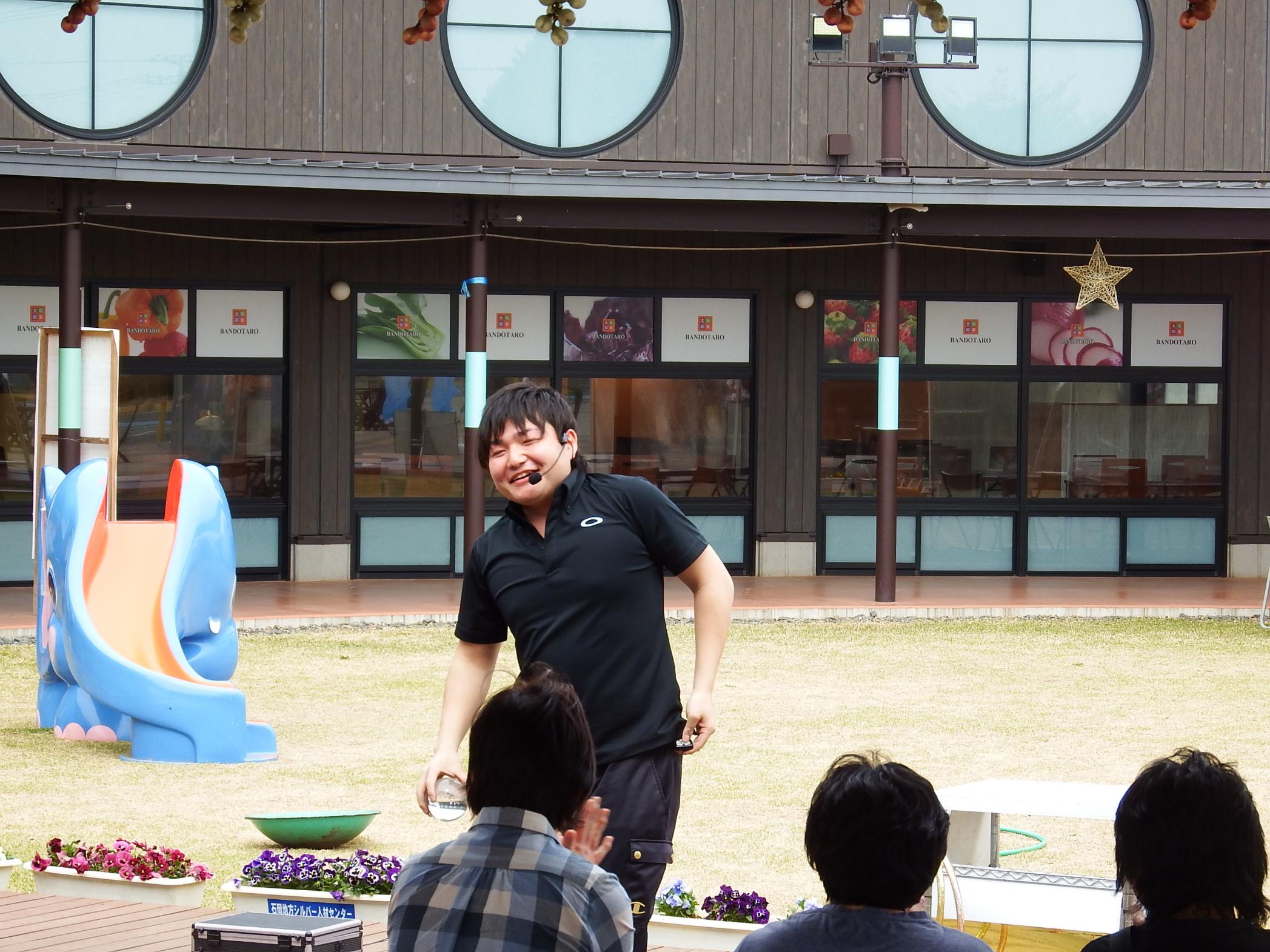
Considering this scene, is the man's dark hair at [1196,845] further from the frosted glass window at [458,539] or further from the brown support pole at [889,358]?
the frosted glass window at [458,539]

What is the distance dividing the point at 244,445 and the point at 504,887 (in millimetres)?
13927

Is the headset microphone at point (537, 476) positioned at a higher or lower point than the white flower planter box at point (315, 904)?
higher

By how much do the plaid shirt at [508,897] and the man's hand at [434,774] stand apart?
64cm

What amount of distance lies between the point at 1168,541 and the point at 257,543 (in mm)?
8674

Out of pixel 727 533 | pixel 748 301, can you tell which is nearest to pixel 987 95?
pixel 748 301

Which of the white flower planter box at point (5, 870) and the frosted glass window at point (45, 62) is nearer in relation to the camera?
the white flower planter box at point (5, 870)

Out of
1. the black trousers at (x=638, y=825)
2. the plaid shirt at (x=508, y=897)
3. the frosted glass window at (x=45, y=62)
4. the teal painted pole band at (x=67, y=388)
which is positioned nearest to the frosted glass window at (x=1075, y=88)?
the frosted glass window at (x=45, y=62)

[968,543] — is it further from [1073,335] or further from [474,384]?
[474,384]

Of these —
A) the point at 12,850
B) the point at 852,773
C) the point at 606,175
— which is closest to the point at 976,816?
the point at 852,773

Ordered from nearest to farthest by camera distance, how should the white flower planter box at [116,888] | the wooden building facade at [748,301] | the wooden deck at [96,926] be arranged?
the wooden deck at [96,926], the white flower planter box at [116,888], the wooden building facade at [748,301]

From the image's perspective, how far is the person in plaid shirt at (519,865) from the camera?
105 inches

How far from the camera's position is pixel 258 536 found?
16219 millimetres

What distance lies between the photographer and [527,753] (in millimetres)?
2721

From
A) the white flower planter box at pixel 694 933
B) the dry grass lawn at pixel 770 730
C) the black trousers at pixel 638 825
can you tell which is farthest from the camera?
→ the dry grass lawn at pixel 770 730
